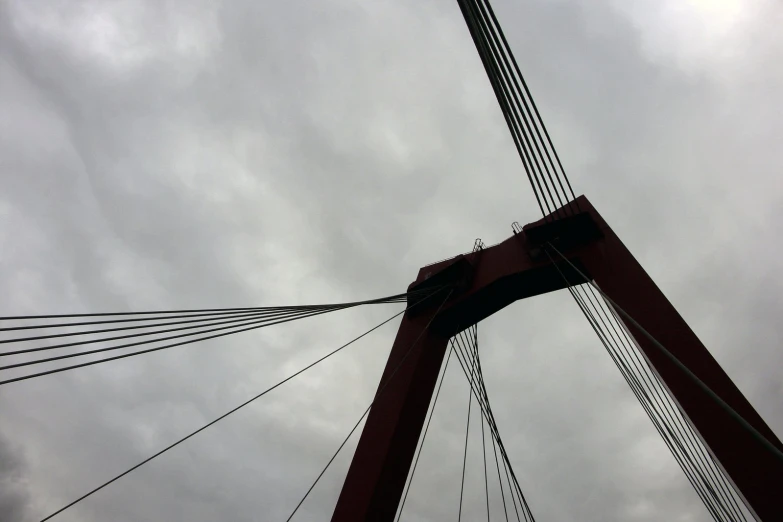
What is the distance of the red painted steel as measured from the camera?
5.02 metres

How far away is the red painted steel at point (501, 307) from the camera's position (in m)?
5.02

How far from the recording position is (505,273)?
27.5 feet

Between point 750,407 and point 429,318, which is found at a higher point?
point 429,318

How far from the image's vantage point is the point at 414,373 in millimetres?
8180

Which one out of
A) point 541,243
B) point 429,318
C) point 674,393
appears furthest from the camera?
point 429,318

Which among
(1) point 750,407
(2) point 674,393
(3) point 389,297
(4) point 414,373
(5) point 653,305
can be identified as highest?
(3) point 389,297

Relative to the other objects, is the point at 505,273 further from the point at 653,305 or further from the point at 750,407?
the point at 750,407

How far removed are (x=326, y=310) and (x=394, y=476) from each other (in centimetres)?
309

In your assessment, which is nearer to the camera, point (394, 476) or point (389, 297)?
point (394, 476)

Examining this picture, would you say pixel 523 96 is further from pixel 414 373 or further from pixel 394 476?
pixel 394 476

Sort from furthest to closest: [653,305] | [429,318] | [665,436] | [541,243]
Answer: [429,318]
[541,243]
[665,436]
[653,305]

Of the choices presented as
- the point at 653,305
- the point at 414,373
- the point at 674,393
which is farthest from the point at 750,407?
the point at 414,373

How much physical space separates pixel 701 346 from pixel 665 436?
2.49 meters

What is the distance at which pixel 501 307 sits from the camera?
9172 millimetres
